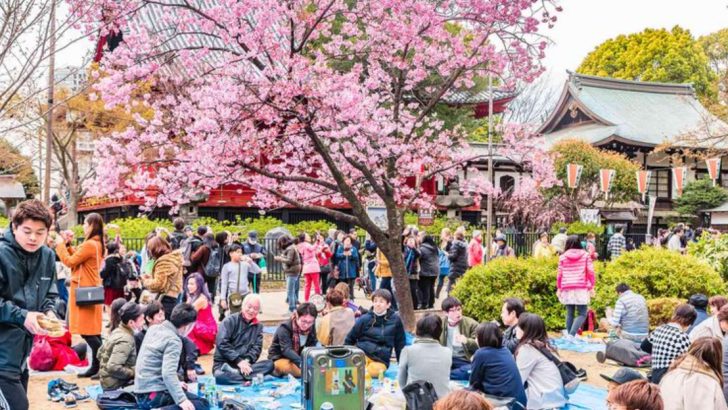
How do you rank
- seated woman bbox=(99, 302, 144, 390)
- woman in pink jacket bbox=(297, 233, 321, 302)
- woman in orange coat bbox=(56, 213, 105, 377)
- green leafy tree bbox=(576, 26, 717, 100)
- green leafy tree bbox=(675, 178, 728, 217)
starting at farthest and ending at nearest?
1. green leafy tree bbox=(576, 26, 717, 100)
2. green leafy tree bbox=(675, 178, 728, 217)
3. woman in pink jacket bbox=(297, 233, 321, 302)
4. woman in orange coat bbox=(56, 213, 105, 377)
5. seated woman bbox=(99, 302, 144, 390)

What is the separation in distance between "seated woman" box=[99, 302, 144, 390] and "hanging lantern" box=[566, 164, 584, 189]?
2312 centimetres

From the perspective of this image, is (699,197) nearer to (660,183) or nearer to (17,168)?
(660,183)

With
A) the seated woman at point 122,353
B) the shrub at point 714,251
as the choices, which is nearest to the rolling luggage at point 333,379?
the seated woman at point 122,353

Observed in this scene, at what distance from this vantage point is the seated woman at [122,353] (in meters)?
7.23

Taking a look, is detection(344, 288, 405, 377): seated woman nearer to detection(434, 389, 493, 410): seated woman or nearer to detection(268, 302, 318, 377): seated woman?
detection(268, 302, 318, 377): seated woman

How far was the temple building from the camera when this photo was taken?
1460 inches

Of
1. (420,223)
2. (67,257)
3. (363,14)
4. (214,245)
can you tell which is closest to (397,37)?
(363,14)

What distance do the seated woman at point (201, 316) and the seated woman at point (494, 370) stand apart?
4269mm

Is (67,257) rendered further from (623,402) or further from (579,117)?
(579,117)

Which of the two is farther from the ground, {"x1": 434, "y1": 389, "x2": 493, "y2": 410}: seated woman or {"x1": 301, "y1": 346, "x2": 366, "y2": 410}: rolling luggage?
{"x1": 434, "y1": 389, "x2": 493, "y2": 410}: seated woman

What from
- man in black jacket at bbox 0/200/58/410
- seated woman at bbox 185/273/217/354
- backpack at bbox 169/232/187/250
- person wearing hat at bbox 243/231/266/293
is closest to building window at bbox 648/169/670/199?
person wearing hat at bbox 243/231/266/293

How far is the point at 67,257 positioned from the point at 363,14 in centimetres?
523

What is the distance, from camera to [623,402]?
3.48 meters

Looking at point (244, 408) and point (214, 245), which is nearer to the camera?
point (244, 408)
